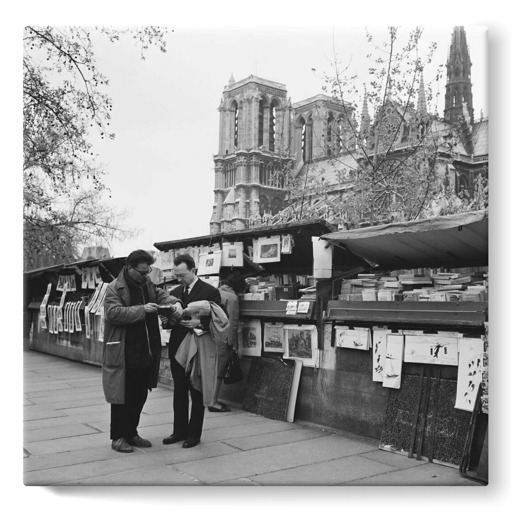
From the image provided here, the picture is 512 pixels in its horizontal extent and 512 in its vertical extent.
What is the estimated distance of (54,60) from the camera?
5.00 metres

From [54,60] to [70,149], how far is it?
76 centimetres

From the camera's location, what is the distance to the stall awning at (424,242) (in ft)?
14.2

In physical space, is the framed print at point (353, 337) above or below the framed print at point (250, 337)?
above

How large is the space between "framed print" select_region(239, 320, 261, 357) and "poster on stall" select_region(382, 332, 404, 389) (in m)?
1.61

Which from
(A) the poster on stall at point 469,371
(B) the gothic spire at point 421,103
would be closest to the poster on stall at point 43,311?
(B) the gothic spire at point 421,103

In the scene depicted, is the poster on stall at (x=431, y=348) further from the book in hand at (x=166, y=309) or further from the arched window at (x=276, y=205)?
the arched window at (x=276, y=205)

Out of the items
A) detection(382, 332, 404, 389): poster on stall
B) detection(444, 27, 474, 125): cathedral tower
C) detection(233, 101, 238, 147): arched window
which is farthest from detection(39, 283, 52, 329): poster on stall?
detection(444, 27, 474, 125): cathedral tower

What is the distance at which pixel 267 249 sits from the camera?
607 cm

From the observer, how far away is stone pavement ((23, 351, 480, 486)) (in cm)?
404

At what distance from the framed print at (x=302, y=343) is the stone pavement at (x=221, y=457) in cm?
56

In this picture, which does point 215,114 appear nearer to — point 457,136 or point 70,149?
point 70,149

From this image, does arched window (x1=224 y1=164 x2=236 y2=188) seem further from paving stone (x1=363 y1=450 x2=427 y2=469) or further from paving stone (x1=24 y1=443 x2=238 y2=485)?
paving stone (x1=363 y1=450 x2=427 y2=469)

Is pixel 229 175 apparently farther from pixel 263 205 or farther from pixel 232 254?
pixel 263 205

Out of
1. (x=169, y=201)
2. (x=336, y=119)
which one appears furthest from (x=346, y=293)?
(x=336, y=119)
